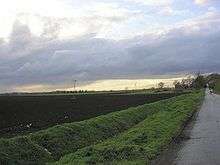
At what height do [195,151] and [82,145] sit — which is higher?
[195,151]

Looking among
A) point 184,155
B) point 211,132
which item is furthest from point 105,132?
point 184,155

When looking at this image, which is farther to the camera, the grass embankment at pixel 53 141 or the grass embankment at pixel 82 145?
the grass embankment at pixel 53 141

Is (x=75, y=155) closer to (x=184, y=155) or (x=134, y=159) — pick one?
(x=134, y=159)

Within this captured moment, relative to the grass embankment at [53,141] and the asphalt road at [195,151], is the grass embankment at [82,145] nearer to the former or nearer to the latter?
the grass embankment at [53,141]

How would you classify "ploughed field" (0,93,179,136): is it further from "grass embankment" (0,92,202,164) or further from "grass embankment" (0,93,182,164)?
"grass embankment" (0,92,202,164)

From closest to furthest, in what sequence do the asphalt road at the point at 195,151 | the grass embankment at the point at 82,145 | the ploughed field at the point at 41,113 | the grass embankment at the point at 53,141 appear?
the asphalt road at the point at 195,151 → the grass embankment at the point at 82,145 → the grass embankment at the point at 53,141 → the ploughed field at the point at 41,113

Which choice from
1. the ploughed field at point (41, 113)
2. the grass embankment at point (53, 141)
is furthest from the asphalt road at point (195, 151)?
the ploughed field at point (41, 113)

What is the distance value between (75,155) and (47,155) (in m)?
1.89

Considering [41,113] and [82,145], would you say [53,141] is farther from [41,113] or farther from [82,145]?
[41,113]

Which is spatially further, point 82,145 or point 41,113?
point 41,113

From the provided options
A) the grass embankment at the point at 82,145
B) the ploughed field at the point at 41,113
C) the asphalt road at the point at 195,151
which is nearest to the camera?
the asphalt road at the point at 195,151

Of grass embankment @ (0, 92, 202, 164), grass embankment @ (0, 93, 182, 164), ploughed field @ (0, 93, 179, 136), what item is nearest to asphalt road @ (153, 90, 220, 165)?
grass embankment @ (0, 92, 202, 164)

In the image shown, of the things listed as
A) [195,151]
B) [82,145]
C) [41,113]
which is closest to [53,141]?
[82,145]

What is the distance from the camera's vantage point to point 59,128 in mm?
25797
